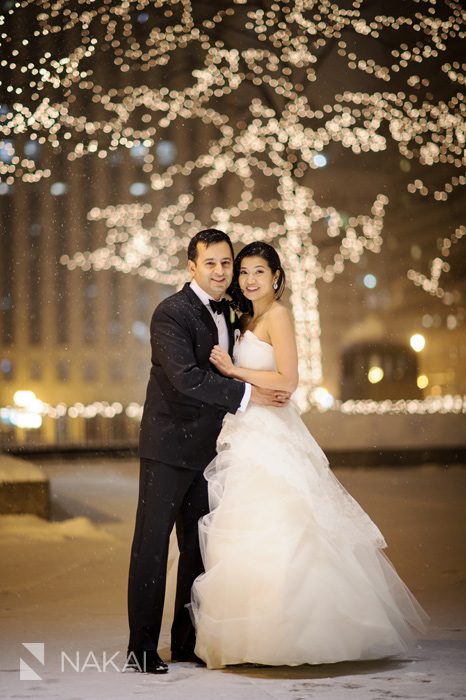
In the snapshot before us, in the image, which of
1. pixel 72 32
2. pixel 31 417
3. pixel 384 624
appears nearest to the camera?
pixel 384 624

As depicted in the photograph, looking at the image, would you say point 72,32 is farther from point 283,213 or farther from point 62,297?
point 62,297

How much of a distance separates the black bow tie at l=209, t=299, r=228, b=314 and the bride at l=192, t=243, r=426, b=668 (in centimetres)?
11

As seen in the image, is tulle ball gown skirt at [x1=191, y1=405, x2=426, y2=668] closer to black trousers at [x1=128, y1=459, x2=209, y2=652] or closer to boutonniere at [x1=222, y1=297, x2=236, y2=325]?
black trousers at [x1=128, y1=459, x2=209, y2=652]

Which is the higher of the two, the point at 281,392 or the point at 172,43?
the point at 172,43

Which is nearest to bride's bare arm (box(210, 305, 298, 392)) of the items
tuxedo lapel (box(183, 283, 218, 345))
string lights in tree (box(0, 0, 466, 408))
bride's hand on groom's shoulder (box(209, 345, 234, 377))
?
bride's hand on groom's shoulder (box(209, 345, 234, 377))

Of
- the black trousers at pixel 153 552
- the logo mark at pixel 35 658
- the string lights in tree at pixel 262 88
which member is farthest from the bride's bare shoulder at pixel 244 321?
the string lights in tree at pixel 262 88

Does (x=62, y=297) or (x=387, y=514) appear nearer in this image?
(x=387, y=514)

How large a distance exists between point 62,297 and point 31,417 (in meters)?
41.4

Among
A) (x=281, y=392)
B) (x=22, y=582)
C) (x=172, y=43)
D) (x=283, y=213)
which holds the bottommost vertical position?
(x=22, y=582)

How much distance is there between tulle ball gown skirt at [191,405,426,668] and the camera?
387cm

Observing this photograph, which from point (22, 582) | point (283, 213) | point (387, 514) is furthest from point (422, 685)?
point (283, 213)

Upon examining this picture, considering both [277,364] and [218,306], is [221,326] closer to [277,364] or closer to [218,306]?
[218,306]

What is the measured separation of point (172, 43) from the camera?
12656mm

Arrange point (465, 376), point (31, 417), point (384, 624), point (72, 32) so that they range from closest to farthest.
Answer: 1. point (384, 624)
2. point (72, 32)
3. point (31, 417)
4. point (465, 376)
